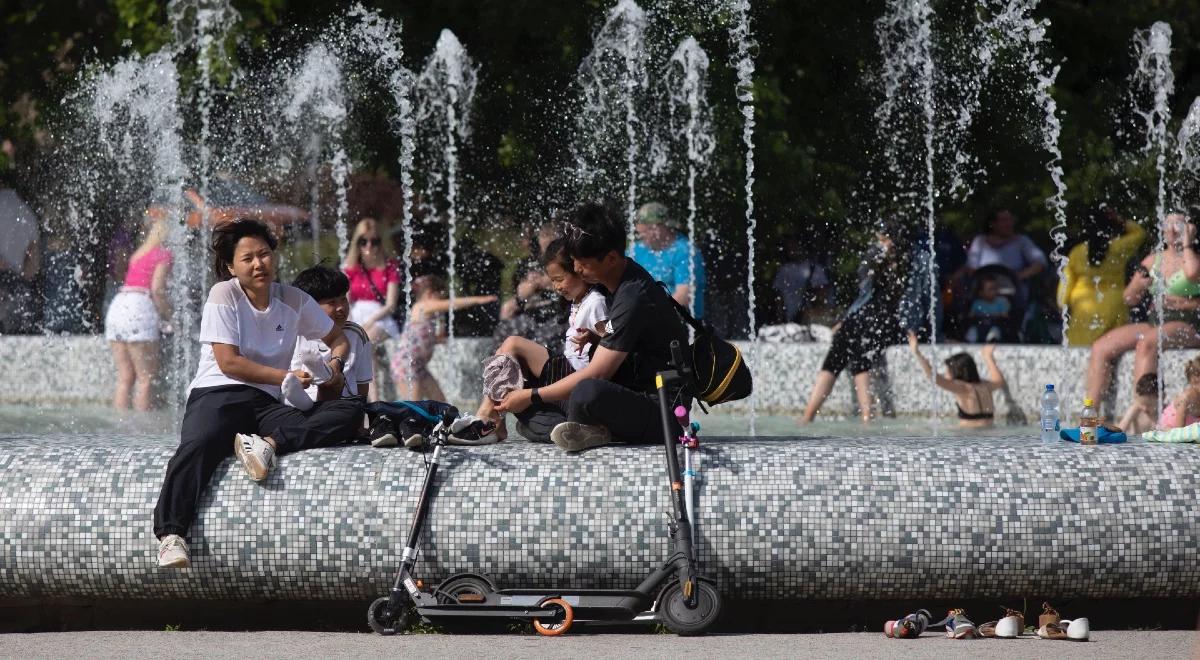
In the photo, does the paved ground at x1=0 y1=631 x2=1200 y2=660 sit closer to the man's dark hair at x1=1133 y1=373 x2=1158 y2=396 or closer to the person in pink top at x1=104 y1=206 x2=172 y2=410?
the man's dark hair at x1=1133 y1=373 x2=1158 y2=396

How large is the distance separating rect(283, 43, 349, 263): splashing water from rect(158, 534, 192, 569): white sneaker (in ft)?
32.5

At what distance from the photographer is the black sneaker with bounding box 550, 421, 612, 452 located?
524 cm

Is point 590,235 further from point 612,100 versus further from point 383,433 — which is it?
point 612,100

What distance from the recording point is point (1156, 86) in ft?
53.1

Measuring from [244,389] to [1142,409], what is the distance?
6438mm

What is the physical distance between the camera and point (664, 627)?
5145mm

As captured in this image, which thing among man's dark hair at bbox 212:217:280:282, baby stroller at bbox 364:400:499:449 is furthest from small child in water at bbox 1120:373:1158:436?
man's dark hair at bbox 212:217:280:282

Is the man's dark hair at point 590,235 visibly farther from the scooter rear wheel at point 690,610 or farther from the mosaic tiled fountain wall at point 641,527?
the scooter rear wheel at point 690,610

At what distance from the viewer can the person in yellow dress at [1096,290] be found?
11.6 metres

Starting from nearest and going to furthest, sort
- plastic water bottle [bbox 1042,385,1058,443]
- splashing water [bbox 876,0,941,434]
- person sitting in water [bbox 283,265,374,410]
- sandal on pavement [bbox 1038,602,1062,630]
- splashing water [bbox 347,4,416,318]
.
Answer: sandal on pavement [bbox 1038,602,1062,630], plastic water bottle [bbox 1042,385,1058,443], person sitting in water [bbox 283,265,374,410], splashing water [bbox 347,4,416,318], splashing water [bbox 876,0,941,434]

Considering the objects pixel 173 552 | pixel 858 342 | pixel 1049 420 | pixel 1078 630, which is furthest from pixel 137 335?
pixel 1078 630

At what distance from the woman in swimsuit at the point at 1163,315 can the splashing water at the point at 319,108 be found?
22.9 feet

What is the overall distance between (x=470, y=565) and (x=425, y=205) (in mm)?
11287

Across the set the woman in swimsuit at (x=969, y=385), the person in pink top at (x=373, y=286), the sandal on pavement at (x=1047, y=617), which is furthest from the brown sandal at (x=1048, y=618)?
the person in pink top at (x=373, y=286)
